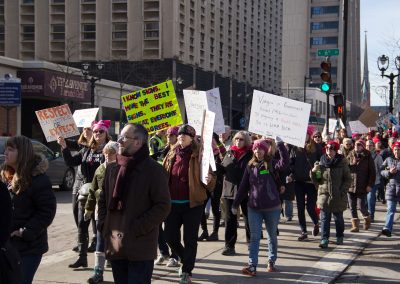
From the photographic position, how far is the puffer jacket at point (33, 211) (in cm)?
A: 452

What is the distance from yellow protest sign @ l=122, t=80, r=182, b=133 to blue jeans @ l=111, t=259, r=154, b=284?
16.3ft

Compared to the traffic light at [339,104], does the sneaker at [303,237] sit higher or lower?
lower

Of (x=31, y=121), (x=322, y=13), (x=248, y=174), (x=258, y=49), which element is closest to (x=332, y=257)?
(x=248, y=174)

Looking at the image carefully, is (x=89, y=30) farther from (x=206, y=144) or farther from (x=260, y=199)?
(x=206, y=144)

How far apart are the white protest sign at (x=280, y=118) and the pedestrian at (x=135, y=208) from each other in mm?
4665

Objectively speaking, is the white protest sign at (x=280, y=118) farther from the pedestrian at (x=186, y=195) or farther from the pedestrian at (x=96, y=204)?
the pedestrian at (x=96, y=204)

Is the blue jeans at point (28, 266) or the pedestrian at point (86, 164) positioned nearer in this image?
the blue jeans at point (28, 266)

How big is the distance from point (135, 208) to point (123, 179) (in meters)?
0.24

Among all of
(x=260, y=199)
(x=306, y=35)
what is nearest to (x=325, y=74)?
(x=260, y=199)

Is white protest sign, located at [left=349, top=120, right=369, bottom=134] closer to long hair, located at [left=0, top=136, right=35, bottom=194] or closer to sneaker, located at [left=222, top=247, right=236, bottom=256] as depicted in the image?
sneaker, located at [left=222, top=247, right=236, bottom=256]

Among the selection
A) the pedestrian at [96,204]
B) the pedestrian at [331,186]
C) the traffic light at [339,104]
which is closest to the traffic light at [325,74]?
the traffic light at [339,104]

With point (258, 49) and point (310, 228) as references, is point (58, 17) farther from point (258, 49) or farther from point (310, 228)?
point (310, 228)

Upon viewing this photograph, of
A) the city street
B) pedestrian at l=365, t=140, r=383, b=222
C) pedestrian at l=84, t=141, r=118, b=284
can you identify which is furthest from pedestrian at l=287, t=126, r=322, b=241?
pedestrian at l=84, t=141, r=118, b=284

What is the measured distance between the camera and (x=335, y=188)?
362 inches
